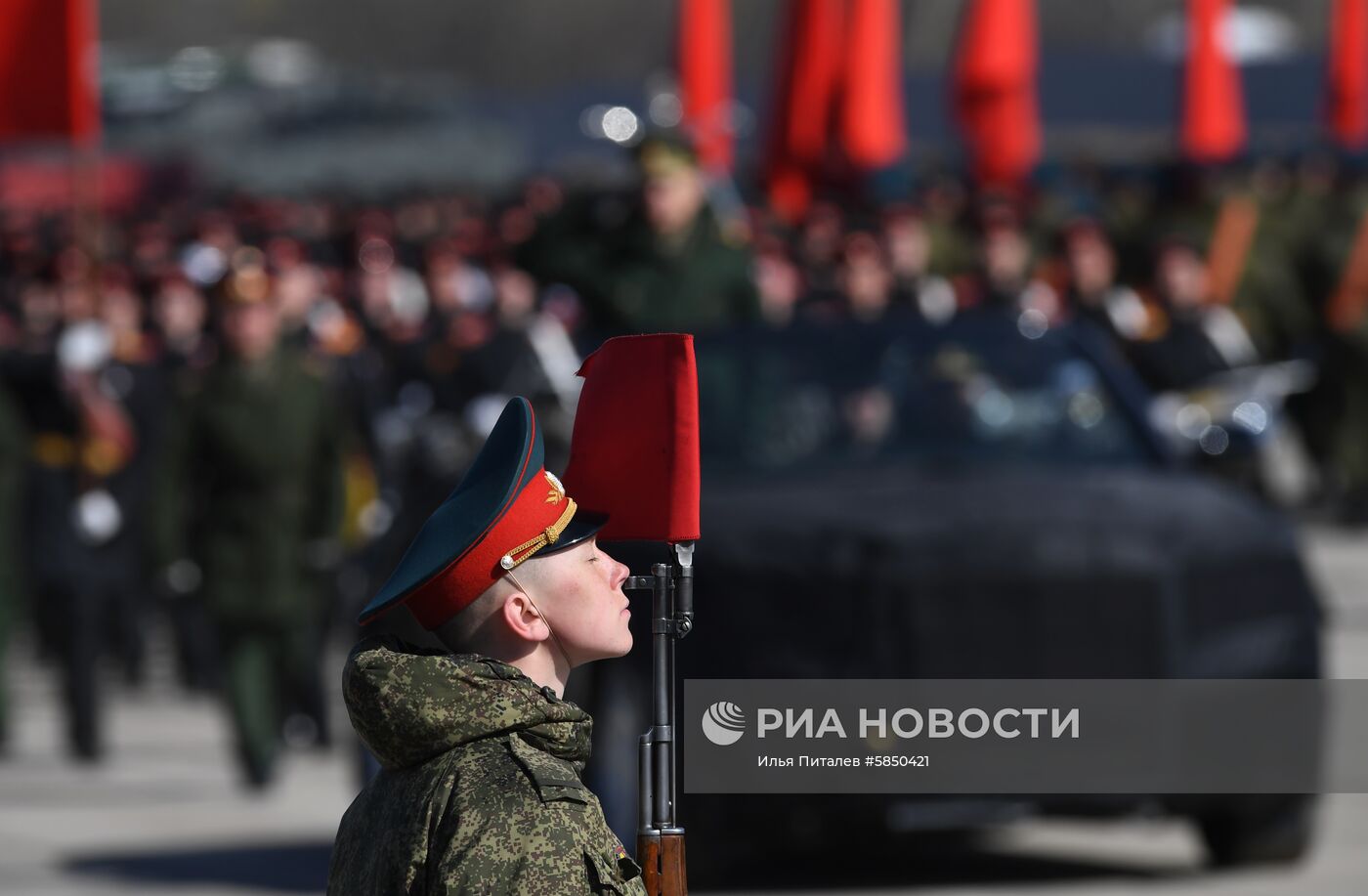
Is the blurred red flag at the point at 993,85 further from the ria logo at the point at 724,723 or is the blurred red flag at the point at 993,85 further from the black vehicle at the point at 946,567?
the ria logo at the point at 724,723

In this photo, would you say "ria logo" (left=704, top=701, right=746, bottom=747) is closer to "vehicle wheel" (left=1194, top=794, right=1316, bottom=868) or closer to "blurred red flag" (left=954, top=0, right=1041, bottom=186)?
"vehicle wheel" (left=1194, top=794, right=1316, bottom=868)

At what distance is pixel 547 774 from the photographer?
3279mm

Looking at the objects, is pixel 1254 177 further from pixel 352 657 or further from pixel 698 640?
pixel 352 657

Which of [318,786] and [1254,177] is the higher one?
[1254,177]

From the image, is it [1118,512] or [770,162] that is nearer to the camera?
[1118,512]

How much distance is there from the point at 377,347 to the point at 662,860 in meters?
14.4

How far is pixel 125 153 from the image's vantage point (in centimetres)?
4931

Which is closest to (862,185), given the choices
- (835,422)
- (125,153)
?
(835,422)

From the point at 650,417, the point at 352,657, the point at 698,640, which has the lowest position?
the point at 698,640

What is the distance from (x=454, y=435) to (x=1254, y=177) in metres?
11.6

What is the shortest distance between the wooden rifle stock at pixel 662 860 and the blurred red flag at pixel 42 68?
11265 mm

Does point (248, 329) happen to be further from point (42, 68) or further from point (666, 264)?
point (42, 68)

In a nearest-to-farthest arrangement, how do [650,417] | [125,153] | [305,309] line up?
[650,417]
[305,309]
[125,153]

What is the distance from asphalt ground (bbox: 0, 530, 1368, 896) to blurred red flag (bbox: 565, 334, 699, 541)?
478 centimetres
